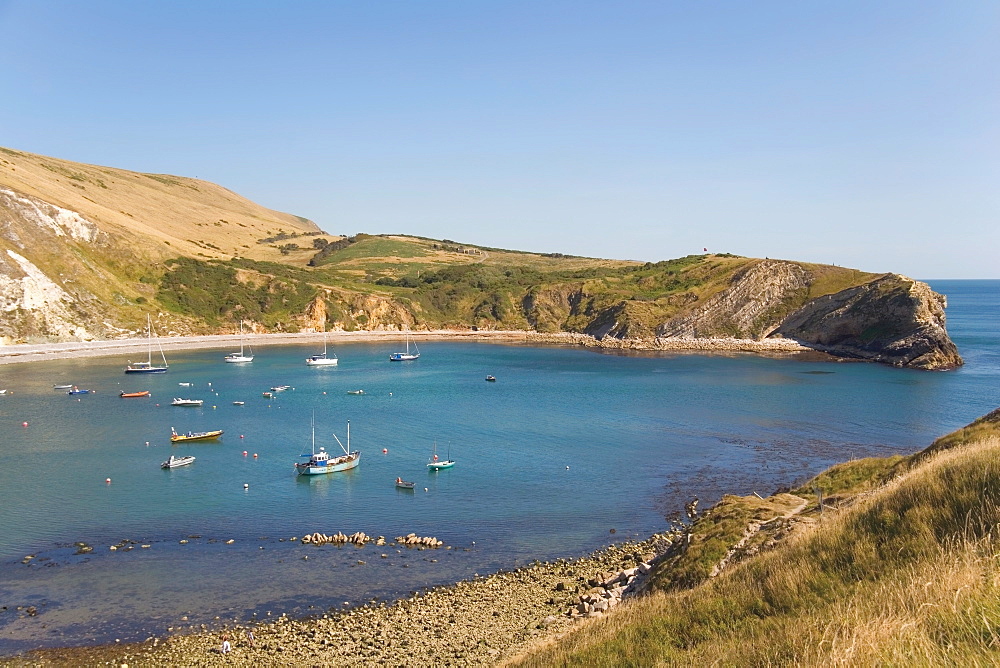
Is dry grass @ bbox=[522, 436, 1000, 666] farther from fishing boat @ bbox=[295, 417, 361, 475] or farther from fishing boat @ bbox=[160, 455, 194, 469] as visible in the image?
fishing boat @ bbox=[160, 455, 194, 469]

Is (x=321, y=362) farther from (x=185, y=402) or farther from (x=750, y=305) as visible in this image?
(x=750, y=305)

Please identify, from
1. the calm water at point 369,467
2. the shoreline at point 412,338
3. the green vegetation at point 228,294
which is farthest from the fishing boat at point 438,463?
the green vegetation at point 228,294

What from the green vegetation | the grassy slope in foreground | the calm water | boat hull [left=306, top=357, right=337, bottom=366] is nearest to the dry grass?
the grassy slope in foreground

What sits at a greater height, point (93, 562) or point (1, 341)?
point (1, 341)

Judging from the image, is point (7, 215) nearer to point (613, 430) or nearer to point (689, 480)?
point (613, 430)

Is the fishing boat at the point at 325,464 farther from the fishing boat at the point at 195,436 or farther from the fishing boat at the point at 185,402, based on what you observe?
the fishing boat at the point at 185,402

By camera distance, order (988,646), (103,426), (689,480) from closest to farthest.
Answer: (988,646) < (689,480) < (103,426)

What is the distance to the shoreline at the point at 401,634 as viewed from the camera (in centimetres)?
2428

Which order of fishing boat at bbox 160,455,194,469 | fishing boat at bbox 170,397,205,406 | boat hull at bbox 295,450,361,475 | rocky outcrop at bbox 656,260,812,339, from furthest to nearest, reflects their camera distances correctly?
rocky outcrop at bbox 656,260,812,339 → fishing boat at bbox 170,397,205,406 → fishing boat at bbox 160,455,194,469 → boat hull at bbox 295,450,361,475

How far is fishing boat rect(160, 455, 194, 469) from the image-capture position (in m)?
50.0

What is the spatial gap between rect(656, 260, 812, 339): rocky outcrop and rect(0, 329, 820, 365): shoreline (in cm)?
280

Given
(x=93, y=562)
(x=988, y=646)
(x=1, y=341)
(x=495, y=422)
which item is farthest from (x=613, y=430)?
(x=1, y=341)

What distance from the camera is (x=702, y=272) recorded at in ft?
519

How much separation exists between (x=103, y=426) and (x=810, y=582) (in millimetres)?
66188
